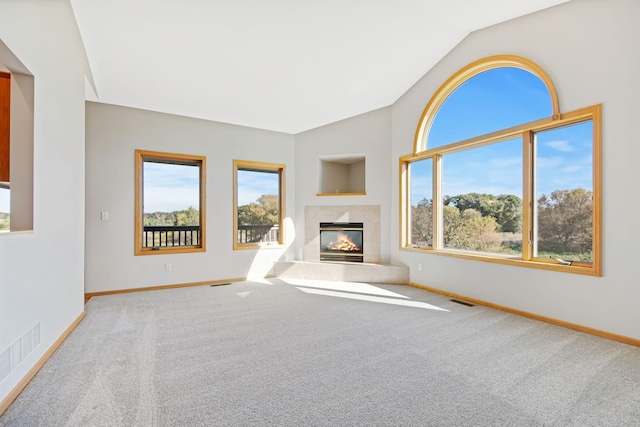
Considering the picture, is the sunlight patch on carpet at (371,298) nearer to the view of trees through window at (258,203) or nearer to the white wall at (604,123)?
the white wall at (604,123)

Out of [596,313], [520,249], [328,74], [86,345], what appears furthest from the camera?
[328,74]

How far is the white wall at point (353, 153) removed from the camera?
5.44m

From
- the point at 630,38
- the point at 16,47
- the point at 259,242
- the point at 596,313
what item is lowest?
the point at 596,313

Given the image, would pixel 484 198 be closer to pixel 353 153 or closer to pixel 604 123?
pixel 604 123

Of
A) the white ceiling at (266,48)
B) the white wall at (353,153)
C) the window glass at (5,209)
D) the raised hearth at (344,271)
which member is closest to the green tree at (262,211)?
the white wall at (353,153)

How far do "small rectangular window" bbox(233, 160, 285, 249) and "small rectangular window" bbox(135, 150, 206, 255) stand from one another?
Result: 25.5 inches

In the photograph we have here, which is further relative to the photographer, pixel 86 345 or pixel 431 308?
pixel 431 308

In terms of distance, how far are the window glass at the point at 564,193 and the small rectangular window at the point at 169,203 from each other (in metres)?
4.82

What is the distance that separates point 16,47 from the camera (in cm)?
196

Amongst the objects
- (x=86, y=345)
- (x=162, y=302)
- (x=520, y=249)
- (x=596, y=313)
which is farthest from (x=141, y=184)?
(x=596, y=313)

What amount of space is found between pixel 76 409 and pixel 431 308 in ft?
11.3

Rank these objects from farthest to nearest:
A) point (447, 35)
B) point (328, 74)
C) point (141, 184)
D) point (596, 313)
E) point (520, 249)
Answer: point (141, 184) < point (328, 74) < point (447, 35) < point (520, 249) < point (596, 313)

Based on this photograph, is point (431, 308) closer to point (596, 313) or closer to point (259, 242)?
point (596, 313)

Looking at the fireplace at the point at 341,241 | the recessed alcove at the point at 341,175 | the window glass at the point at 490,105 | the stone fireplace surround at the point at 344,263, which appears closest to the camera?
the window glass at the point at 490,105
